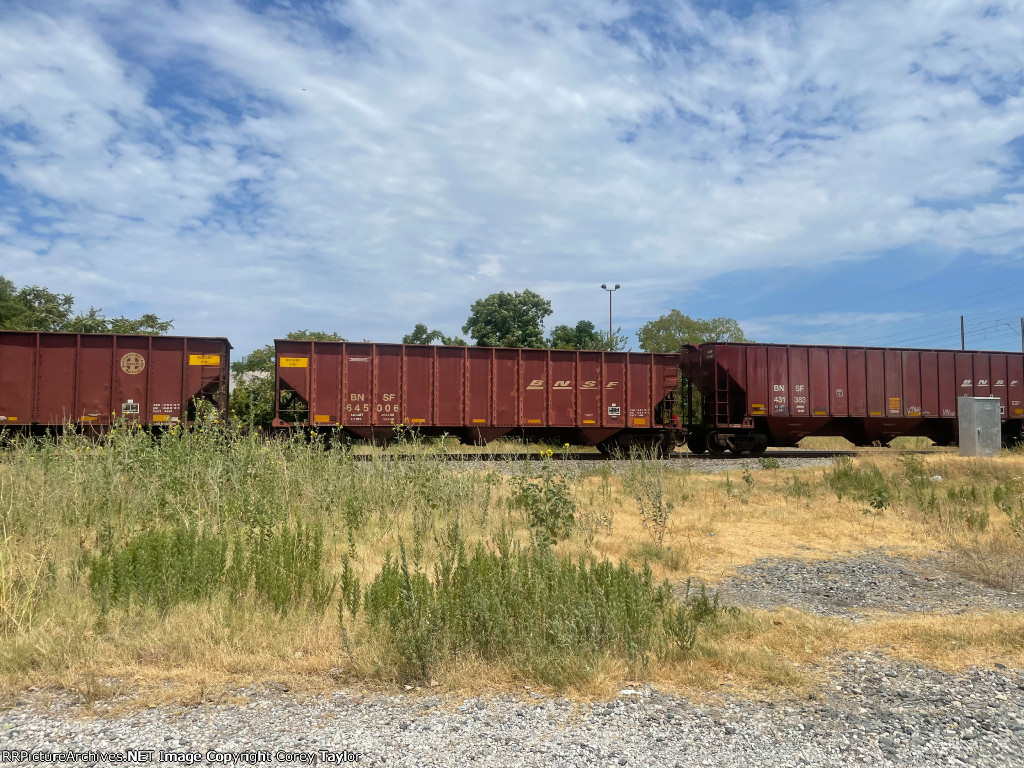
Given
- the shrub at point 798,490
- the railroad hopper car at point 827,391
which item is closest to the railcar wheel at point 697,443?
the railroad hopper car at point 827,391

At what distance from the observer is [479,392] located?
1925 centimetres

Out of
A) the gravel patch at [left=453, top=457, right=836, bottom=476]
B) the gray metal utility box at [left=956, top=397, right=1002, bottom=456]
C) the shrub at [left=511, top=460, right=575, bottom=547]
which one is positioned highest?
the gray metal utility box at [left=956, top=397, right=1002, bottom=456]

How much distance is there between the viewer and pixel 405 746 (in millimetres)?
2945

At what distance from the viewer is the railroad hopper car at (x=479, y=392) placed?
1806 centimetres

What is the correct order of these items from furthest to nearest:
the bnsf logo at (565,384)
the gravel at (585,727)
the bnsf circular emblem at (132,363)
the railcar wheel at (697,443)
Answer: the railcar wheel at (697,443) → the bnsf logo at (565,384) → the bnsf circular emblem at (132,363) → the gravel at (585,727)

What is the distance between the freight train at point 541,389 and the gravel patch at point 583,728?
13200mm

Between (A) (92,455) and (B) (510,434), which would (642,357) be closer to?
(B) (510,434)

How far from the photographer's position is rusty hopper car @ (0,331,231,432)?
16.6 metres

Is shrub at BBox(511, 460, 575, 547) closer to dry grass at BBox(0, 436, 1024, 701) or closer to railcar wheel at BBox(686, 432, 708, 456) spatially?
dry grass at BBox(0, 436, 1024, 701)

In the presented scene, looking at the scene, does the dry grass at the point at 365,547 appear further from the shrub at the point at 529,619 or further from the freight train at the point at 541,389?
the freight train at the point at 541,389

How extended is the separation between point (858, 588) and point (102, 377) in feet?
58.7

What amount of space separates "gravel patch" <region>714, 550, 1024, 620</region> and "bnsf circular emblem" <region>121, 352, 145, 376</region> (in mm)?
16263

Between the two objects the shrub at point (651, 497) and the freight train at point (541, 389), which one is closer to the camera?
the shrub at point (651, 497)

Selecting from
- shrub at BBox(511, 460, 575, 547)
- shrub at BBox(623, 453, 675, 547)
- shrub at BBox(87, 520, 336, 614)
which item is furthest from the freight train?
shrub at BBox(87, 520, 336, 614)
